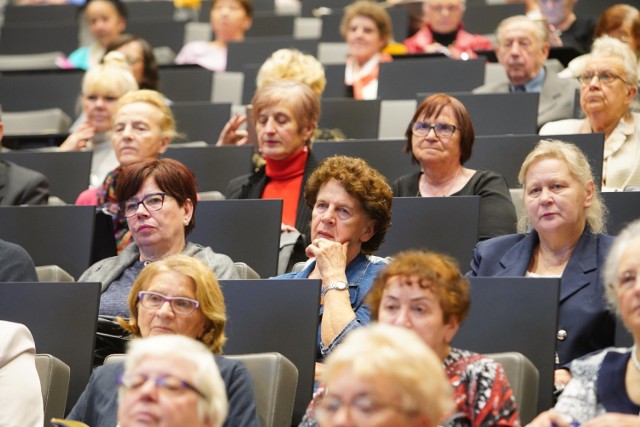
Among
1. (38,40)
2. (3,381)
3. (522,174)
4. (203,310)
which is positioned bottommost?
(3,381)

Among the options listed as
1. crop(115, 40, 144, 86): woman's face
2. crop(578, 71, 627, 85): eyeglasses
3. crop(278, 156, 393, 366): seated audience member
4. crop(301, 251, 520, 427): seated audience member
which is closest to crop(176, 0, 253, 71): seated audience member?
crop(115, 40, 144, 86): woman's face

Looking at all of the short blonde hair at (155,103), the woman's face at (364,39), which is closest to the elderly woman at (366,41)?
the woman's face at (364,39)

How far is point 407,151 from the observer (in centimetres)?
483

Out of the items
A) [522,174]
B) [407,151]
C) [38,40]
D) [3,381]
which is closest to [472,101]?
[407,151]

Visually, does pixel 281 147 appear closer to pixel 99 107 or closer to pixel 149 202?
pixel 149 202

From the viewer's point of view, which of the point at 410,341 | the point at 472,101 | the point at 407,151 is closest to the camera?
the point at 410,341

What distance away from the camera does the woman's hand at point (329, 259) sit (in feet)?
12.3

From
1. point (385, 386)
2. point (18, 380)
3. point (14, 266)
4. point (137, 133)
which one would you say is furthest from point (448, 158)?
point (385, 386)

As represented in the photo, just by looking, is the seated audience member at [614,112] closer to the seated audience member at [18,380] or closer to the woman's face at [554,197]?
the woman's face at [554,197]

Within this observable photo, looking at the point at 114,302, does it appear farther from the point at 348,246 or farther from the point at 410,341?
the point at 410,341

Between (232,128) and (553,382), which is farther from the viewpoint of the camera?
(232,128)

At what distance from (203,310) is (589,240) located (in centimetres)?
123

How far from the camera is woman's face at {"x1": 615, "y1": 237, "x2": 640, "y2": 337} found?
2812 millimetres

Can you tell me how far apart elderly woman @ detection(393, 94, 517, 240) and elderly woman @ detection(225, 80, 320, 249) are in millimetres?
529
